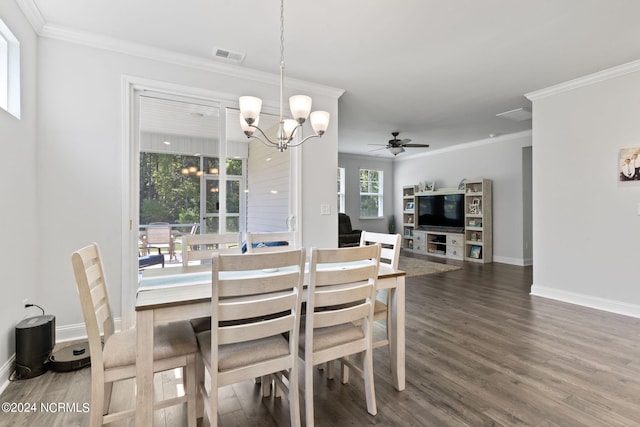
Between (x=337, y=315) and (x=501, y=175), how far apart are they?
6722 mm

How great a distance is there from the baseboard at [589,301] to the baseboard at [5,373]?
5.57 m

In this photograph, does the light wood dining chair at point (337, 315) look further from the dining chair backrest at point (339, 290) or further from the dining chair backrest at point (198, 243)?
the dining chair backrest at point (198, 243)

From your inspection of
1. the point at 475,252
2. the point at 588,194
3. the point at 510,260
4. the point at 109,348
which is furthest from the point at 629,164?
the point at 109,348

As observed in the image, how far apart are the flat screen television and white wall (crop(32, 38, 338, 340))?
6.74 metres

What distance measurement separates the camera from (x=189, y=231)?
3.43 meters

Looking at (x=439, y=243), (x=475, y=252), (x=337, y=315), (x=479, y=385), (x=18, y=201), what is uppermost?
(x=18, y=201)

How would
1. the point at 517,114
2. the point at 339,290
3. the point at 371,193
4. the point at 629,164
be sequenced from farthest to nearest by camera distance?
the point at 371,193, the point at 517,114, the point at 629,164, the point at 339,290

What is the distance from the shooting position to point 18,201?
2387 mm

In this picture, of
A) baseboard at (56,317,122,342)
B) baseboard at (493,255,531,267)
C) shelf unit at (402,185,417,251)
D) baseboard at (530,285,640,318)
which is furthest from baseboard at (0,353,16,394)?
shelf unit at (402,185,417,251)

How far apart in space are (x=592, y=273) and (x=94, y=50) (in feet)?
19.6

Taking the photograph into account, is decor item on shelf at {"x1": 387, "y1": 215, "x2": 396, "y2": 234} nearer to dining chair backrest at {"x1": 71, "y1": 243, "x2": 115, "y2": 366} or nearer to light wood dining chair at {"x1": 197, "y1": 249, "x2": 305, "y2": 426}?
light wood dining chair at {"x1": 197, "y1": 249, "x2": 305, "y2": 426}

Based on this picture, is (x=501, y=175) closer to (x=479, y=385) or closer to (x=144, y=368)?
(x=479, y=385)

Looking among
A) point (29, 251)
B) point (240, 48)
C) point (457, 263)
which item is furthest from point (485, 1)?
point (457, 263)

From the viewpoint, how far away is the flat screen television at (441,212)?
296 inches
